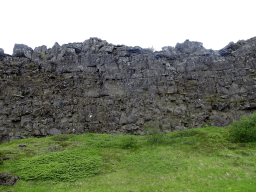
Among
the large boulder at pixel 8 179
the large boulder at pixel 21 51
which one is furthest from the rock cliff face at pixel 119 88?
the large boulder at pixel 8 179

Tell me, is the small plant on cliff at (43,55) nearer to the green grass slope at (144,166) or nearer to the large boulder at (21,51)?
the large boulder at (21,51)

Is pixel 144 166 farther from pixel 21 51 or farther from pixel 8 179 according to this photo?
pixel 21 51

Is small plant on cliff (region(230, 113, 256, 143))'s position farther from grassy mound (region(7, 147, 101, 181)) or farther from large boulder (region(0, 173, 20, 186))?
large boulder (region(0, 173, 20, 186))

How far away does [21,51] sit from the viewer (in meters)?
63.5

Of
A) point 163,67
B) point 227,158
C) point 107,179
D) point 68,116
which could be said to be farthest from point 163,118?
point 107,179

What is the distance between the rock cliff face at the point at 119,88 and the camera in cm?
5122

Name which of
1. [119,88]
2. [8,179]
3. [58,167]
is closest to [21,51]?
[119,88]

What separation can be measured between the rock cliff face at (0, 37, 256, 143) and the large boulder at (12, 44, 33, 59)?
1.04 ft

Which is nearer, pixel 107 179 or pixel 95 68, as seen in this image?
pixel 107 179

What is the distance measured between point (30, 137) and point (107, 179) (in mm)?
35631

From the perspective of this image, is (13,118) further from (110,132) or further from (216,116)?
(216,116)

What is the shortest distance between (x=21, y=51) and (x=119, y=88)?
3953 centimetres

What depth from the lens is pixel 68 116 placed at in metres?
52.7

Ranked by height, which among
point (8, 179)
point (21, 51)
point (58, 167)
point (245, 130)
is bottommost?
point (58, 167)
